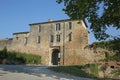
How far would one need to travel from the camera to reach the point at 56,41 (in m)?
47.8

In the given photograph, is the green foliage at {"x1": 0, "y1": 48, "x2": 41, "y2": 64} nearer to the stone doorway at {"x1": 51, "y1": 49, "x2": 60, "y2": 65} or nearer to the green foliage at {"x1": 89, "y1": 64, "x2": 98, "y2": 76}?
the stone doorway at {"x1": 51, "y1": 49, "x2": 60, "y2": 65}

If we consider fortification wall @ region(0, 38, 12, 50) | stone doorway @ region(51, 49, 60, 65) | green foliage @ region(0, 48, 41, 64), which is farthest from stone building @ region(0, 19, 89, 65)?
green foliage @ region(0, 48, 41, 64)

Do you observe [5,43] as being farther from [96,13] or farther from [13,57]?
[96,13]

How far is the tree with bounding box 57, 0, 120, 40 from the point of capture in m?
12.1

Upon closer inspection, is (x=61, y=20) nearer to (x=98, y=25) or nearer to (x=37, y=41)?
(x=37, y=41)

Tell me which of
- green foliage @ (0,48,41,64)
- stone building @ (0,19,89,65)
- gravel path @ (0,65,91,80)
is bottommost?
gravel path @ (0,65,91,80)

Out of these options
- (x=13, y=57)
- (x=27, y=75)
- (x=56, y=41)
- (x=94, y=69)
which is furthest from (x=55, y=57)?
(x=27, y=75)

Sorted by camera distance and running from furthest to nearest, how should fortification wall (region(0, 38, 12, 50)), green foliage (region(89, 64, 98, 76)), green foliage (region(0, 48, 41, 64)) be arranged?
fortification wall (region(0, 38, 12, 50)) < green foliage (region(0, 48, 41, 64)) < green foliage (region(89, 64, 98, 76))

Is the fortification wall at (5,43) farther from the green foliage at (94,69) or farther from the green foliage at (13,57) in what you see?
the green foliage at (94,69)

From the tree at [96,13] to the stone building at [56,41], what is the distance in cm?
2800

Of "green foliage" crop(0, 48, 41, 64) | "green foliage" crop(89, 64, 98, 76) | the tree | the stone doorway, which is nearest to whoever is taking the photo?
the tree

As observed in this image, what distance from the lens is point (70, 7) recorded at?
15.2m

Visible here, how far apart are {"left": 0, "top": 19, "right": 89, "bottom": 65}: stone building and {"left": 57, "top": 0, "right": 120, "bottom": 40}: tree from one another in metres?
28.0

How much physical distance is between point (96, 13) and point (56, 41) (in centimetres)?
3317
